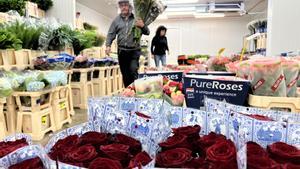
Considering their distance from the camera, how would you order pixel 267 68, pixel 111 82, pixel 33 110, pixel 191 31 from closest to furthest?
pixel 267 68 < pixel 33 110 < pixel 111 82 < pixel 191 31

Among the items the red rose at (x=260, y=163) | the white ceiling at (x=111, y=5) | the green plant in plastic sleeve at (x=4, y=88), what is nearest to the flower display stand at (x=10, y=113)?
the green plant in plastic sleeve at (x=4, y=88)

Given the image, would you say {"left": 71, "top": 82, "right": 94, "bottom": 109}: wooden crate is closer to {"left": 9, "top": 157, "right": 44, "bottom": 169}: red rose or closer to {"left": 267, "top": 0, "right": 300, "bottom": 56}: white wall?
{"left": 267, "top": 0, "right": 300, "bottom": 56}: white wall

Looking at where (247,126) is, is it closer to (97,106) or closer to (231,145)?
(231,145)

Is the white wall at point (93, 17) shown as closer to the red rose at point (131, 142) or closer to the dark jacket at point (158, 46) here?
the dark jacket at point (158, 46)

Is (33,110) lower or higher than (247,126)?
lower

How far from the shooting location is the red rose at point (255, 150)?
1.97 feet

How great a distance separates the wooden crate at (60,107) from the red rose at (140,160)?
9.49 feet

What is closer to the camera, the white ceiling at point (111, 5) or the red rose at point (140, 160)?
the red rose at point (140, 160)

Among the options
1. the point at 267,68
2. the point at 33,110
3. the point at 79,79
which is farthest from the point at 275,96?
the point at 79,79

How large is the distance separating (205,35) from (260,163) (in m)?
13.7

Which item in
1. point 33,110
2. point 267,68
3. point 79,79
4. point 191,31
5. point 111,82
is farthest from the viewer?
point 191,31

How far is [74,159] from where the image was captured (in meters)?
0.59

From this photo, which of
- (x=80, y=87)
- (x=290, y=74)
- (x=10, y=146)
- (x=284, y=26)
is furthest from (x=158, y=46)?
(x=10, y=146)

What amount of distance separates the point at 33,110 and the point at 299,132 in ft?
9.07
